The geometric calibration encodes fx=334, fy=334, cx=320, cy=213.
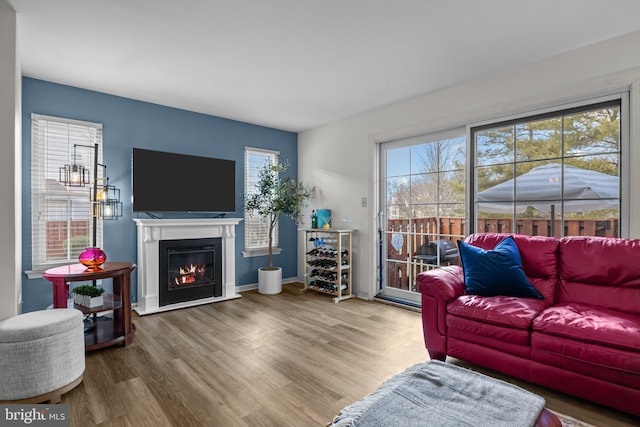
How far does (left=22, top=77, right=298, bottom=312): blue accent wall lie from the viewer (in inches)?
134

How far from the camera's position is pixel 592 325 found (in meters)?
1.98

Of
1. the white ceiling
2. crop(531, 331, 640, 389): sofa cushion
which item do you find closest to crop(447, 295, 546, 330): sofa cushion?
crop(531, 331, 640, 389): sofa cushion

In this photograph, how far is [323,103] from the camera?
426cm

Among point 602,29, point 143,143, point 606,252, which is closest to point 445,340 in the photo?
point 606,252

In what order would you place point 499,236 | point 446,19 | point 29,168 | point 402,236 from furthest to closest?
point 402,236 < point 29,168 < point 499,236 < point 446,19

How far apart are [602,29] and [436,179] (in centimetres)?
192

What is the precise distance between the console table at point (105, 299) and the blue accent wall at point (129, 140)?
2.65ft

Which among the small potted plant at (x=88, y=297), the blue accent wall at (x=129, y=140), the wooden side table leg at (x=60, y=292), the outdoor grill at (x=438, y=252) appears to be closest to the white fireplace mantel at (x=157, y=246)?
the blue accent wall at (x=129, y=140)

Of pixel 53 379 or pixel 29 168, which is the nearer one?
pixel 53 379

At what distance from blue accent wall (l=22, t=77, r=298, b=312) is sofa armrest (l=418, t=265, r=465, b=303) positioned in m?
3.14

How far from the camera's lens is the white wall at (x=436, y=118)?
2.65 m

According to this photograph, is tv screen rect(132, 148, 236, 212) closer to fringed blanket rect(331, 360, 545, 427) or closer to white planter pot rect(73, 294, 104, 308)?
white planter pot rect(73, 294, 104, 308)

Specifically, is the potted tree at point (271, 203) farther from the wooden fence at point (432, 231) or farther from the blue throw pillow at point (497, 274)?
the blue throw pillow at point (497, 274)

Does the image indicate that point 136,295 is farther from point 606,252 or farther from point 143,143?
point 606,252
